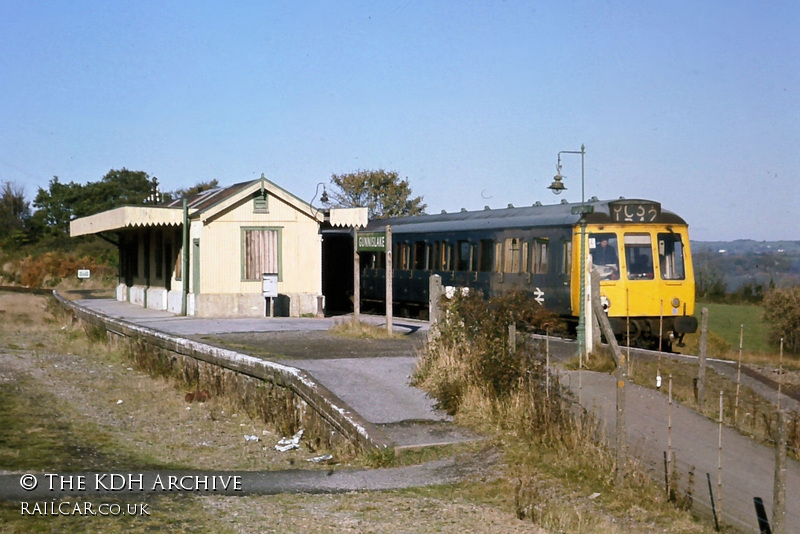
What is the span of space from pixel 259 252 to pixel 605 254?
872 cm

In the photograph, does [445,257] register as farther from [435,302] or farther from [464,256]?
[435,302]

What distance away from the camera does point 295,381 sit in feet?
39.6

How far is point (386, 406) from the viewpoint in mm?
11305

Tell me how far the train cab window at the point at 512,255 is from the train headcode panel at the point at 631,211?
2.60 m

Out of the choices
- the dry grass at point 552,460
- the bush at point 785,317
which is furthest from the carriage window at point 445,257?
the dry grass at point 552,460

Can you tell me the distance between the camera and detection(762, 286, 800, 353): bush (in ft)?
84.6

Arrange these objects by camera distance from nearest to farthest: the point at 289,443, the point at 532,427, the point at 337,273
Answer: the point at 532,427 < the point at 289,443 < the point at 337,273

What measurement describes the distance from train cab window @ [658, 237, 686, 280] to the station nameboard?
5.62 meters

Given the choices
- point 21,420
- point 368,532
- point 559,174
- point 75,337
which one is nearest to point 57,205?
point 75,337

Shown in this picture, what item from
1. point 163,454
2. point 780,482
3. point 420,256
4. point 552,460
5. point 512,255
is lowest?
point 163,454

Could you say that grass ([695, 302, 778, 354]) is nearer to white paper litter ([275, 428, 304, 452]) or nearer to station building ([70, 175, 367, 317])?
station building ([70, 175, 367, 317])

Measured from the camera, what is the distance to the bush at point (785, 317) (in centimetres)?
2580

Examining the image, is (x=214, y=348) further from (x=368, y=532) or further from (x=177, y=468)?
(x=368, y=532)

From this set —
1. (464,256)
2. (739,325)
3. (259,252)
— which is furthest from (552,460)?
(739,325)
